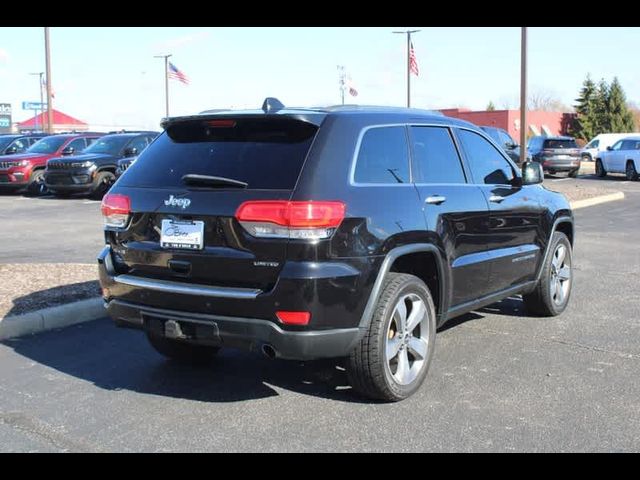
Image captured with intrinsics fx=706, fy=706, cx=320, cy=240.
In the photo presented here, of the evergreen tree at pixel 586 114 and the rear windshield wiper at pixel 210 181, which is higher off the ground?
the evergreen tree at pixel 586 114

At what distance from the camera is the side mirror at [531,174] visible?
5965 millimetres

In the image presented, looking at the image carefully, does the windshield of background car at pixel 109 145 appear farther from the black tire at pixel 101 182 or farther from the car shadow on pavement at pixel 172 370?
the car shadow on pavement at pixel 172 370

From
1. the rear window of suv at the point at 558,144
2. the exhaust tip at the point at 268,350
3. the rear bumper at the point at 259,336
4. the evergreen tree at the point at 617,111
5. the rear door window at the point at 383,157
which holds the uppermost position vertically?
the evergreen tree at the point at 617,111

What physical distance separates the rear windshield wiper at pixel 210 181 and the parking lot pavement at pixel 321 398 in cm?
137

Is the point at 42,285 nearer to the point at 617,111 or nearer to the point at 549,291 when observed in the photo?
the point at 549,291

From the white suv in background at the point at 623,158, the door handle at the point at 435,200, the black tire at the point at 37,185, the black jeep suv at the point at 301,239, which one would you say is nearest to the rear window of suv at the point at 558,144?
the white suv in background at the point at 623,158

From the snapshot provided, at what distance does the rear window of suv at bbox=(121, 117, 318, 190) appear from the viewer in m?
4.08

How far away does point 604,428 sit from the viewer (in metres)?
3.96

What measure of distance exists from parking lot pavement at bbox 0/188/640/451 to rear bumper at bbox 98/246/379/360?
50 centimetres

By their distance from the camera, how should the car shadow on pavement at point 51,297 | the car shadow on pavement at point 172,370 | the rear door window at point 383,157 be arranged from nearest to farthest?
the rear door window at point 383,157, the car shadow on pavement at point 172,370, the car shadow on pavement at point 51,297

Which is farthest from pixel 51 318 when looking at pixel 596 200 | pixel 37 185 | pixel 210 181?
pixel 596 200

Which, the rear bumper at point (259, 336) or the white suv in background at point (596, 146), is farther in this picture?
the white suv in background at point (596, 146)

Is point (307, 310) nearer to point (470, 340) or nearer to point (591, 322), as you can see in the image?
point (470, 340)
